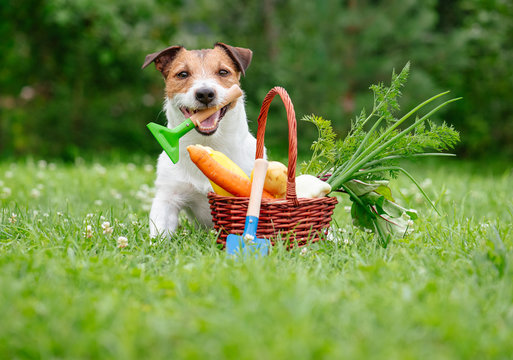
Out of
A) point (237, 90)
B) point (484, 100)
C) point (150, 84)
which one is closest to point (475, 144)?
point (484, 100)

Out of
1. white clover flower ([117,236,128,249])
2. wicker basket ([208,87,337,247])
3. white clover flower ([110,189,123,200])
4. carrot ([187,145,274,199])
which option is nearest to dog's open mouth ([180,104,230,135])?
carrot ([187,145,274,199])

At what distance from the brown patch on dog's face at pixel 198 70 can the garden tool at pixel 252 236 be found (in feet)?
3.34

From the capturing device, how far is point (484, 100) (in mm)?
10156

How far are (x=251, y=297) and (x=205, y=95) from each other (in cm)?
158

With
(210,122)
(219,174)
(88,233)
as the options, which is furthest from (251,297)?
(210,122)

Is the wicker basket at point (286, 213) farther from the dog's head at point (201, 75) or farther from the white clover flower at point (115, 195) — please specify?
the white clover flower at point (115, 195)

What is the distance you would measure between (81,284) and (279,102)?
6.96 m

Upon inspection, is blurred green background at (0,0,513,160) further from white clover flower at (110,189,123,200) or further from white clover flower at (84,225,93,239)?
white clover flower at (84,225,93,239)

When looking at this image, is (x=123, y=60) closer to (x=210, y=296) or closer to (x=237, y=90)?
(x=237, y=90)

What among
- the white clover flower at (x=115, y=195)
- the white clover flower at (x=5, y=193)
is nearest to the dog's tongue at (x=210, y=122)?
the white clover flower at (x=115, y=195)

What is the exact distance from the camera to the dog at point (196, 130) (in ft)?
10.1

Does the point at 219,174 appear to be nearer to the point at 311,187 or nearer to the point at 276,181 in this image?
the point at 276,181

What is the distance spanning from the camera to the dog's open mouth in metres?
3.00

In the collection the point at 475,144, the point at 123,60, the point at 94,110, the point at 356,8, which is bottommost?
the point at 475,144
